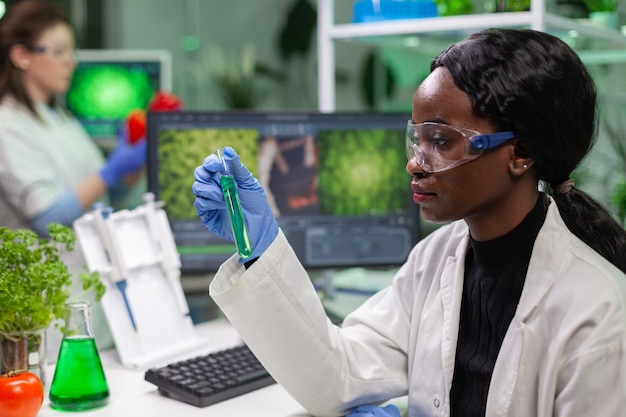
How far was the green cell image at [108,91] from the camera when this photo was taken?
3480mm

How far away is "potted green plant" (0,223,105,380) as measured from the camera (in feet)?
4.16

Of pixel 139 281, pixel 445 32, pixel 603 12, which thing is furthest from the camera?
pixel 603 12

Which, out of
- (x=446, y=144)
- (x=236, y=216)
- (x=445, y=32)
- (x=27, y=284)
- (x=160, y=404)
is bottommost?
(x=160, y=404)

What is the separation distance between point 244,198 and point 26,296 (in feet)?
1.25

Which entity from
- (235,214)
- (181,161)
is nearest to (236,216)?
(235,214)

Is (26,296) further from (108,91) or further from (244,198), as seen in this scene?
(108,91)

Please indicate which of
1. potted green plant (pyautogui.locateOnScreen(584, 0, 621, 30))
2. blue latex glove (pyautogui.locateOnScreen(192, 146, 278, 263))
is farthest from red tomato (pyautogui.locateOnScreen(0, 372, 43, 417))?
potted green plant (pyautogui.locateOnScreen(584, 0, 621, 30))

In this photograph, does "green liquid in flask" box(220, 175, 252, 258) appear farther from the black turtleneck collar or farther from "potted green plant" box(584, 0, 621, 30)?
"potted green plant" box(584, 0, 621, 30)

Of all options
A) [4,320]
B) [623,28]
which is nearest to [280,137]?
[4,320]

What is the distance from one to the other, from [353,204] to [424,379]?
2.36 feet

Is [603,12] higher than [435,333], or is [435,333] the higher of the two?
[603,12]

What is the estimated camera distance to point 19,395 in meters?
1.19

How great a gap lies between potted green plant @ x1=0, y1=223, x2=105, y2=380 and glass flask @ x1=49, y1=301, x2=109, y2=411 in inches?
1.5

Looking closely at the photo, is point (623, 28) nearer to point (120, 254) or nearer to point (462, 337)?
point (462, 337)
